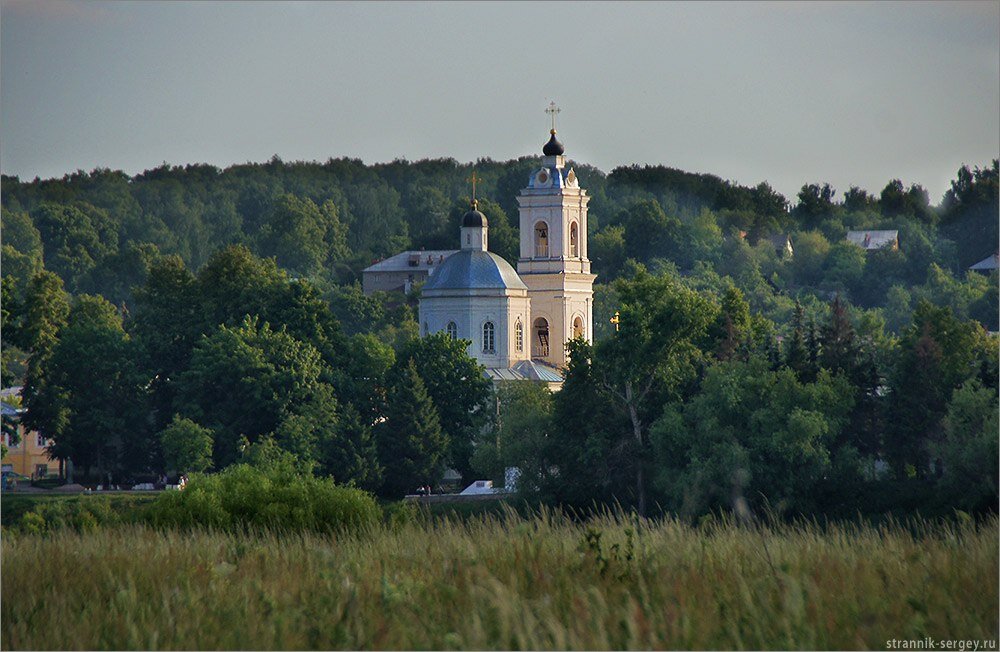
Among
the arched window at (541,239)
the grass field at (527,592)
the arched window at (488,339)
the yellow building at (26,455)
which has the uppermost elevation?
the arched window at (541,239)

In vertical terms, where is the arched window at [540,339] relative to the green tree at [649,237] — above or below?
below

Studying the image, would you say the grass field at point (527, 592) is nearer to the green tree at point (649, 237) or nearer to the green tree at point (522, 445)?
the green tree at point (522, 445)

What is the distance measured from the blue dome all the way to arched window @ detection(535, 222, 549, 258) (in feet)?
12.8

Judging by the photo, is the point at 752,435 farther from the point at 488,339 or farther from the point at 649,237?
the point at 649,237

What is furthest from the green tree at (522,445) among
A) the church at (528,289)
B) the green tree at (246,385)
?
the church at (528,289)

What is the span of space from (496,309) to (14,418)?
1837 cm

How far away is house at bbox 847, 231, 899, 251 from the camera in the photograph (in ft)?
461

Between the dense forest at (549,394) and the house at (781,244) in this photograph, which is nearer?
the dense forest at (549,394)

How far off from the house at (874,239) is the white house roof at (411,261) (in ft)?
→ 86.2

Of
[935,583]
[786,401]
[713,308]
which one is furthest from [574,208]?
[935,583]

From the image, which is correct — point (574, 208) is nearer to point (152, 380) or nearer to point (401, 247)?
point (152, 380)

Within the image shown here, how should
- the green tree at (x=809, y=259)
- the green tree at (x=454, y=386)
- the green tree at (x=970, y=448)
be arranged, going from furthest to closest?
1. the green tree at (x=809, y=259)
2. the green tree at (x=454, y=386)
3. the green tree at (x=970, y=448)

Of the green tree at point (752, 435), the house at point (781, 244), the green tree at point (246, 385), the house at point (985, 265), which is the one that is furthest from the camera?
the house at point (781, 244)

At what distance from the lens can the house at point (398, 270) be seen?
134 metres
